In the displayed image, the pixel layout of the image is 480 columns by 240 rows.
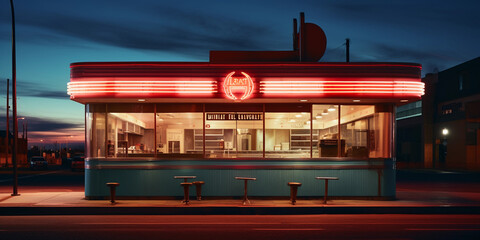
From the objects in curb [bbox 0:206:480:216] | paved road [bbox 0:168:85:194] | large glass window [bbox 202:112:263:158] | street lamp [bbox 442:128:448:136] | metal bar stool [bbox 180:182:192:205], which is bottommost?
paved road [bbox 0:168:85:194]

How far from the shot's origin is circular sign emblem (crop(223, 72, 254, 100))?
1559cm

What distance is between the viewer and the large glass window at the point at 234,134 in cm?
1695

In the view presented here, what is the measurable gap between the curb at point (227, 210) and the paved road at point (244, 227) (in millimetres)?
746

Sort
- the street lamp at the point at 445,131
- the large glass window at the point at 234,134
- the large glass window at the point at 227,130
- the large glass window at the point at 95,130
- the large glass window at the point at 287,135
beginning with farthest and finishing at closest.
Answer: the street lamp at the point at 445,131 → the large glass window at the point at 287,135 → the large glass window at the point at 234,134 → the large glass window at the point at 227,130 → the large glass window at the point at 95,130

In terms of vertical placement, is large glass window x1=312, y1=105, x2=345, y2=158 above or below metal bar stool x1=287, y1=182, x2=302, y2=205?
above

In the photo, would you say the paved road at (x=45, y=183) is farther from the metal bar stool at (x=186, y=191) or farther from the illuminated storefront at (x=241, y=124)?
the metal bar stool at (x=186, y=191)

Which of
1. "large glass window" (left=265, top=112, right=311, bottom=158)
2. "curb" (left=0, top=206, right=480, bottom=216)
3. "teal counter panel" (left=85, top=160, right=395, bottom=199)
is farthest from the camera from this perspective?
"large glass window" (left=265, top=112, right=311, bottom=158)

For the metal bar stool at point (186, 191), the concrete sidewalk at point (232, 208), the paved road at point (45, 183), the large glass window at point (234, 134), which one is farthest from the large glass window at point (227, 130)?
the paved road at point (45, 183)

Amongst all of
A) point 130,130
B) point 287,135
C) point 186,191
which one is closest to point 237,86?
point 287,135

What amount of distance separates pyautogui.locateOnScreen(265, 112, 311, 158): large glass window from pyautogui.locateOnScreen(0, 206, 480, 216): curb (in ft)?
9.88

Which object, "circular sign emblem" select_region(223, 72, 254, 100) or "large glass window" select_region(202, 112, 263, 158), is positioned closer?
"circular sign emblem" select_region(223, 72, 254, 100)

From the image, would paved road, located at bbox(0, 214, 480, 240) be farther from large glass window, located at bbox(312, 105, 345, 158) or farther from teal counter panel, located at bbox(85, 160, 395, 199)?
large glass window, located at bbox(312, 105, 345, 158)

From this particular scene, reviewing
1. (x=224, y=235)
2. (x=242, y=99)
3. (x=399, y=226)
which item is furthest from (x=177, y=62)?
(x=399, y=226)

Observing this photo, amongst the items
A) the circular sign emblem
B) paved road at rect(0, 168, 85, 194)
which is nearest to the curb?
the circular sign emblem
